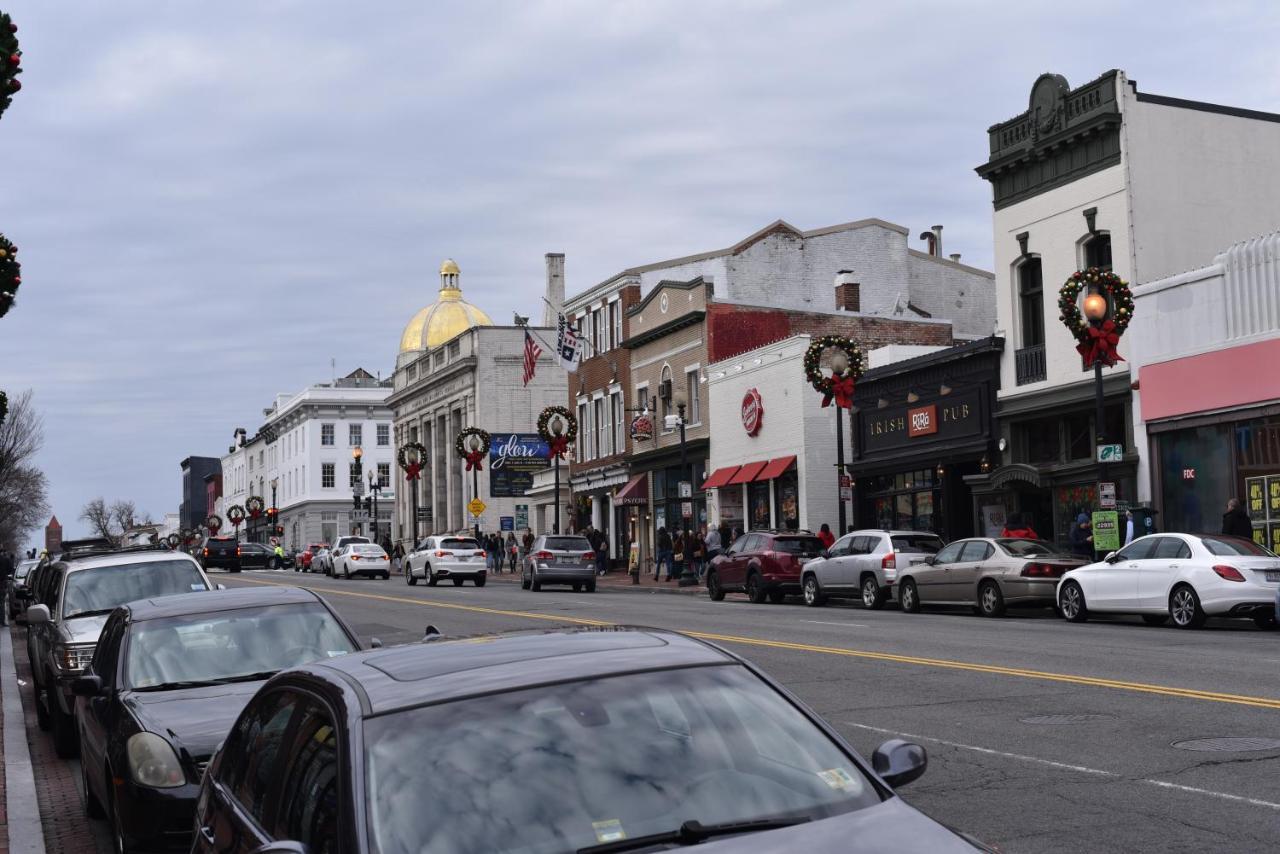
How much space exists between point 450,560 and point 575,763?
1768 inches

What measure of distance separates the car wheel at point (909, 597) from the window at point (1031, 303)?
30.0 ft

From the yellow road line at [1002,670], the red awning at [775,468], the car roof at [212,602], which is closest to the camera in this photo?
the car roof at [212,602]

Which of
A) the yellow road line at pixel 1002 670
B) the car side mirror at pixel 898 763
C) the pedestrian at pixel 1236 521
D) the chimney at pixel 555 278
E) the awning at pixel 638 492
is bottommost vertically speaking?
the yellow road line at pixel 1002 670

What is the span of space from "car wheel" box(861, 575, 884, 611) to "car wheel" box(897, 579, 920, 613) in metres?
1.15

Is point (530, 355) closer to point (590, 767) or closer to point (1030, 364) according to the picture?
point (1030, 364)

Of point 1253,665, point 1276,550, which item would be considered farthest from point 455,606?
point 1253,665

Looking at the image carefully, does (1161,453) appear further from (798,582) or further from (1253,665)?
(1253,665)

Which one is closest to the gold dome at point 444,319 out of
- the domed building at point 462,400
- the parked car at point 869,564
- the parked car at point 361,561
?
the domed building at point 462,400

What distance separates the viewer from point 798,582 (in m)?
33.8

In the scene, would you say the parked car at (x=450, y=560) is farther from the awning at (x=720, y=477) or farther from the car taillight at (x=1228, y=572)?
the car taillight at (x=1228, y=572)

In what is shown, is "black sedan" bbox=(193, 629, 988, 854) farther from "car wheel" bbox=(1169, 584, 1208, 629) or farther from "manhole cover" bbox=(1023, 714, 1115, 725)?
"car wheel" bbox=(1169, 584, 1208, 629)

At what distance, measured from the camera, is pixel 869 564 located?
30.6 m

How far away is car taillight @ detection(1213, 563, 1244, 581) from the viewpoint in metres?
21.5

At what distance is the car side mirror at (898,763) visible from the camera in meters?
4.68
